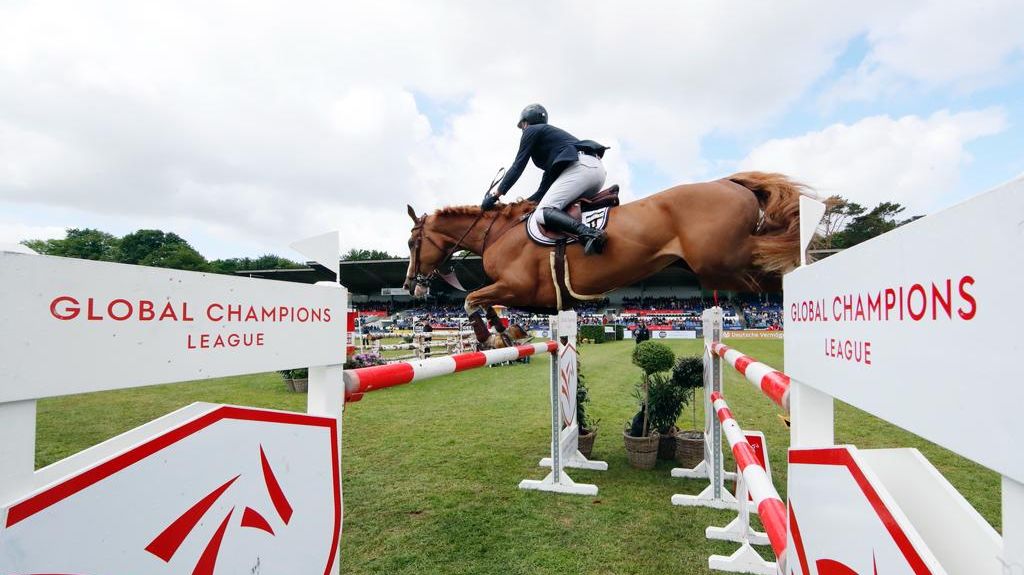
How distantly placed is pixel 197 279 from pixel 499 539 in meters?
2.19

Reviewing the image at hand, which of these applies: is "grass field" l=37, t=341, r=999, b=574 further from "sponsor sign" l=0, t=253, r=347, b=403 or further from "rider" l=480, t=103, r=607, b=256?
"sponsor sign" l=0, t=253, r=347, b=403

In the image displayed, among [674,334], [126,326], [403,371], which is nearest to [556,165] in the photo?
[403,371]

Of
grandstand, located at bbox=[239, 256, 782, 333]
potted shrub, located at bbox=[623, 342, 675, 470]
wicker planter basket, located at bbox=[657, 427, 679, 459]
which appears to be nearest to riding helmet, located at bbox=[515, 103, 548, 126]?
potted shrub, located at bbox=[623, 342, 675, 470]

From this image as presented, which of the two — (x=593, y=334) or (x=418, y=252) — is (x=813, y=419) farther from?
(x=593, y=334)

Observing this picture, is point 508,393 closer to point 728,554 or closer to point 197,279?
point 728,554

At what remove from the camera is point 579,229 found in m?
2.87

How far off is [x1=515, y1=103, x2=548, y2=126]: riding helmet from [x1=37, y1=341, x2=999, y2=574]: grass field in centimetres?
245

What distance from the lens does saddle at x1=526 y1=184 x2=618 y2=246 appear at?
2.95 m

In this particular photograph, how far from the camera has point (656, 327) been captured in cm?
2356

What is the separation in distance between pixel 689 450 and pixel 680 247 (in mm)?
1864

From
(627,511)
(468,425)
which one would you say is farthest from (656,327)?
(627,511)

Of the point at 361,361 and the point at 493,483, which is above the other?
the point at 361,361

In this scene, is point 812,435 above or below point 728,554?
above

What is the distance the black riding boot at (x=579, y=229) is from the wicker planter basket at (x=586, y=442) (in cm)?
186
